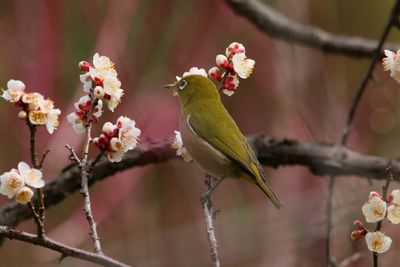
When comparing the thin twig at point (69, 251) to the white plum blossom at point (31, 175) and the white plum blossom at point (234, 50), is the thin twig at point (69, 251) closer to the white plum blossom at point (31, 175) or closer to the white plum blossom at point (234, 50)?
the white plum blossom at point (31, 175)

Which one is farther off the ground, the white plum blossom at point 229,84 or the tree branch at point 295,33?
the tree branch at point 295,33

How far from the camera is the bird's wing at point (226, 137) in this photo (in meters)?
1.83

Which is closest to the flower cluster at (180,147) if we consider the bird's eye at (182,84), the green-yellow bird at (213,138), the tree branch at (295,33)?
the green-yellow bird at (213,138)

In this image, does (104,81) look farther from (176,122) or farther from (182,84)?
(176,122)

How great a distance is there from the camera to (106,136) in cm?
149

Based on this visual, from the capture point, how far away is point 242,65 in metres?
1.67

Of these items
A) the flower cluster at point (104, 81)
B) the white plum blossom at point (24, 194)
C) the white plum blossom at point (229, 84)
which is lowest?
the white plum blossom at point (24, 194)

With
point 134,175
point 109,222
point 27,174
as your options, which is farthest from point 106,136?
point 109,222

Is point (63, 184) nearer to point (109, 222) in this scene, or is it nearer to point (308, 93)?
point (308, 93)

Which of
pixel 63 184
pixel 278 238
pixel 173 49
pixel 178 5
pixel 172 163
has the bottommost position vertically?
pixel 278 238

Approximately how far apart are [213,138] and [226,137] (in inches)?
1.3

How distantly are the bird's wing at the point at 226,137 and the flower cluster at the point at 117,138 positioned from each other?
1.24ft

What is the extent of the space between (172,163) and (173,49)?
55 cm

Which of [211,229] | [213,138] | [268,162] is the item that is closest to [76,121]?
[211,229]
